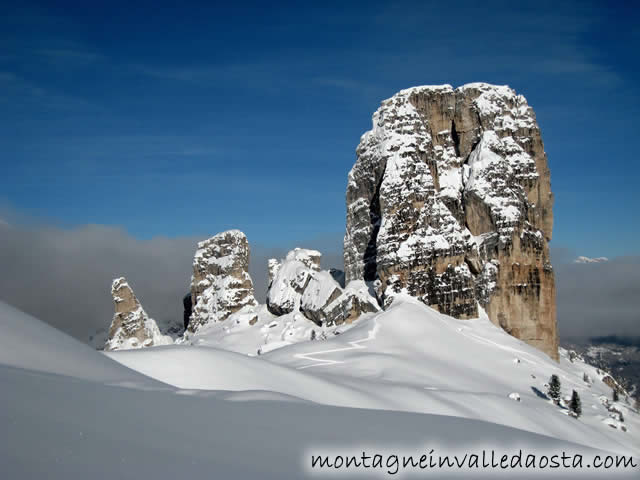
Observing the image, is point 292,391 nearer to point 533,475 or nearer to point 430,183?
point 533,475

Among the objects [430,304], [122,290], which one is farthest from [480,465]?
[122,290]

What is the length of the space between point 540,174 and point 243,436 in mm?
77730

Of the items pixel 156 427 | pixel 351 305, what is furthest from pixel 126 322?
pixel 156 427

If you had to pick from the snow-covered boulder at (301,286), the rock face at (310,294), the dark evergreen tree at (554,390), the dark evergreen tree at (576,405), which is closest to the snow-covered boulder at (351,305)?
the rock face at (310,294)

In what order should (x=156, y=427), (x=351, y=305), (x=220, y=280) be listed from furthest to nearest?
(x=220, y=280) < (x=351, y=305) < (x=156, y=427)

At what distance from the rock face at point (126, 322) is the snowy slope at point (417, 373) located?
36.0 m

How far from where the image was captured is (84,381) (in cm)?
1010

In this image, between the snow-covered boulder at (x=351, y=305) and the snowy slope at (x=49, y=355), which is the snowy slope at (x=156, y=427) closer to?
the snowy slope at (x=49, y=355)

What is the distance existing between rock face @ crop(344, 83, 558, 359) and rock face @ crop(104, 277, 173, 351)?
97.2 ft

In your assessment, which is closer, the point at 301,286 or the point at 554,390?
the point at 554,390

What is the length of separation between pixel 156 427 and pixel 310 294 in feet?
222

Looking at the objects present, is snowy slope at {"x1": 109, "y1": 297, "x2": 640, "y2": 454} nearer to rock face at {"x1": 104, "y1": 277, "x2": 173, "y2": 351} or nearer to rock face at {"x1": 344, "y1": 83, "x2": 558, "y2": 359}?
rock face at {"x1": 344, "y1": 83, "x2": 558, "y2": 359}

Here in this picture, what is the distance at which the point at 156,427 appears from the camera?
7.88 metres

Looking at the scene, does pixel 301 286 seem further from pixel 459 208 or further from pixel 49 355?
pixel 49 355
